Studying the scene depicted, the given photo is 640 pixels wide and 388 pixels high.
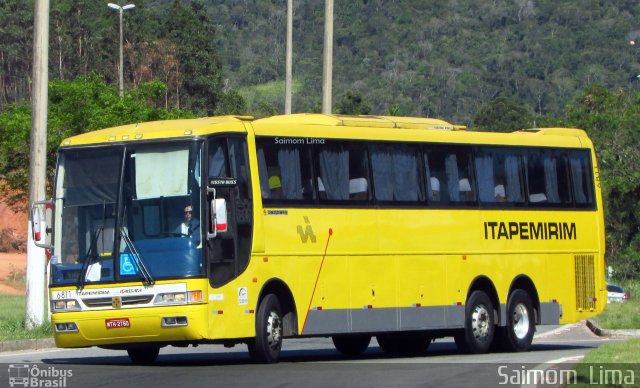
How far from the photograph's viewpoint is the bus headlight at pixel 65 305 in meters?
18.6

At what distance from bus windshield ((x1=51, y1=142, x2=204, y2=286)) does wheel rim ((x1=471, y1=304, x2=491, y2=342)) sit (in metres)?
6.02

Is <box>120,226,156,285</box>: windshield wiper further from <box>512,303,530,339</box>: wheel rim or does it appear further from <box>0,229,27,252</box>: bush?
<box>0,229,27,252</box>: bush

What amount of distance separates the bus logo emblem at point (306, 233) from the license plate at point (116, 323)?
2885 mm

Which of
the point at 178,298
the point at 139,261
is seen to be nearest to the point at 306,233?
the point at 178,298

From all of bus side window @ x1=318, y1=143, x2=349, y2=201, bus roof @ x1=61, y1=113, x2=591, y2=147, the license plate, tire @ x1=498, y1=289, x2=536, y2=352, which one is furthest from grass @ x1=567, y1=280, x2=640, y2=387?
the license plate

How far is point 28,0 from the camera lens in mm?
123875

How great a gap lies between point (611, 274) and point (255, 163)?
A: 45.1m

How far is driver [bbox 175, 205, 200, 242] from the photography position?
1827cm

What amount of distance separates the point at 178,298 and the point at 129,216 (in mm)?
1265

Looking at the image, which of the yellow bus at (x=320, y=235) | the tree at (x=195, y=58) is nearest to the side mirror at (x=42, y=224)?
the yellow bus at (x=320, y=235)

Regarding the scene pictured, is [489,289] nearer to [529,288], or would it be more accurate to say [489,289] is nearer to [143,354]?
[529,288]

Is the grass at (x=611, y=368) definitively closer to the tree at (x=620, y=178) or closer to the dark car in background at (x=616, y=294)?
the dark car in background at (x=616, y=294)

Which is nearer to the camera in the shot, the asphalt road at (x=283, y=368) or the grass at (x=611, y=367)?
the grass at (x=611, y=367)

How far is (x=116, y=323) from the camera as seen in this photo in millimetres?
18266
